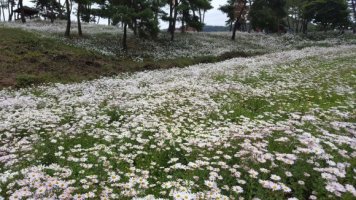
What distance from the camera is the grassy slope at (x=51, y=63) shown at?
2027cm

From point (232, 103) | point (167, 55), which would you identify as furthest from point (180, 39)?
point (232, 103)

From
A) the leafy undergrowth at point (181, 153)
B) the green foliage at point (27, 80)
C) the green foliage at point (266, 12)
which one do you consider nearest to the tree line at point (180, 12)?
the green foliage at point (266, 12)

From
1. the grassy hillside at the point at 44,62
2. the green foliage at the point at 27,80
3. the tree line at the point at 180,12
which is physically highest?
the tree line at the point at 180,12

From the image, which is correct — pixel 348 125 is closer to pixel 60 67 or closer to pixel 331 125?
pixel 331 125

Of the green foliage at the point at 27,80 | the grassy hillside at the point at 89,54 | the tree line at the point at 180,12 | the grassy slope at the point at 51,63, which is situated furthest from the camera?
the tree line at the point at 180,12

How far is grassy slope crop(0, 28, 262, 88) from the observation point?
2027cm

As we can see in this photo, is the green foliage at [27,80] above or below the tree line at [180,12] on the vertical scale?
below

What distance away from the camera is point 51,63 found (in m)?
23.2

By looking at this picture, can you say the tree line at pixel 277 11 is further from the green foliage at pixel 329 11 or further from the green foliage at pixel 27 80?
the green foliage at pixel 27 80

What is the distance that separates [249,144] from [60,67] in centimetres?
1995

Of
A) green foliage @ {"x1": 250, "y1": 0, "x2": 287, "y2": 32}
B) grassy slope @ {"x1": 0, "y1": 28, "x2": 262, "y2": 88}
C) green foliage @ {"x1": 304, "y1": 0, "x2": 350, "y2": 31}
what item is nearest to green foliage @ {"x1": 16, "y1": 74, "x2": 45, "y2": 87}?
grassy slope @ {"x1": 0, "y1": 28, "x2": 262, "y2": 88}

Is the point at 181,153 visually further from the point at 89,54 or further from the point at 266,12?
the point at 266,12

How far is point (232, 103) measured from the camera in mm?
11477

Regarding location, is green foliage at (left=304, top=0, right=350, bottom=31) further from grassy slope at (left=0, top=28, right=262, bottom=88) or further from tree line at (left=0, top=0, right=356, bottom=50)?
grassy slope at (left=0, top=28, right=262, bottom=88)
